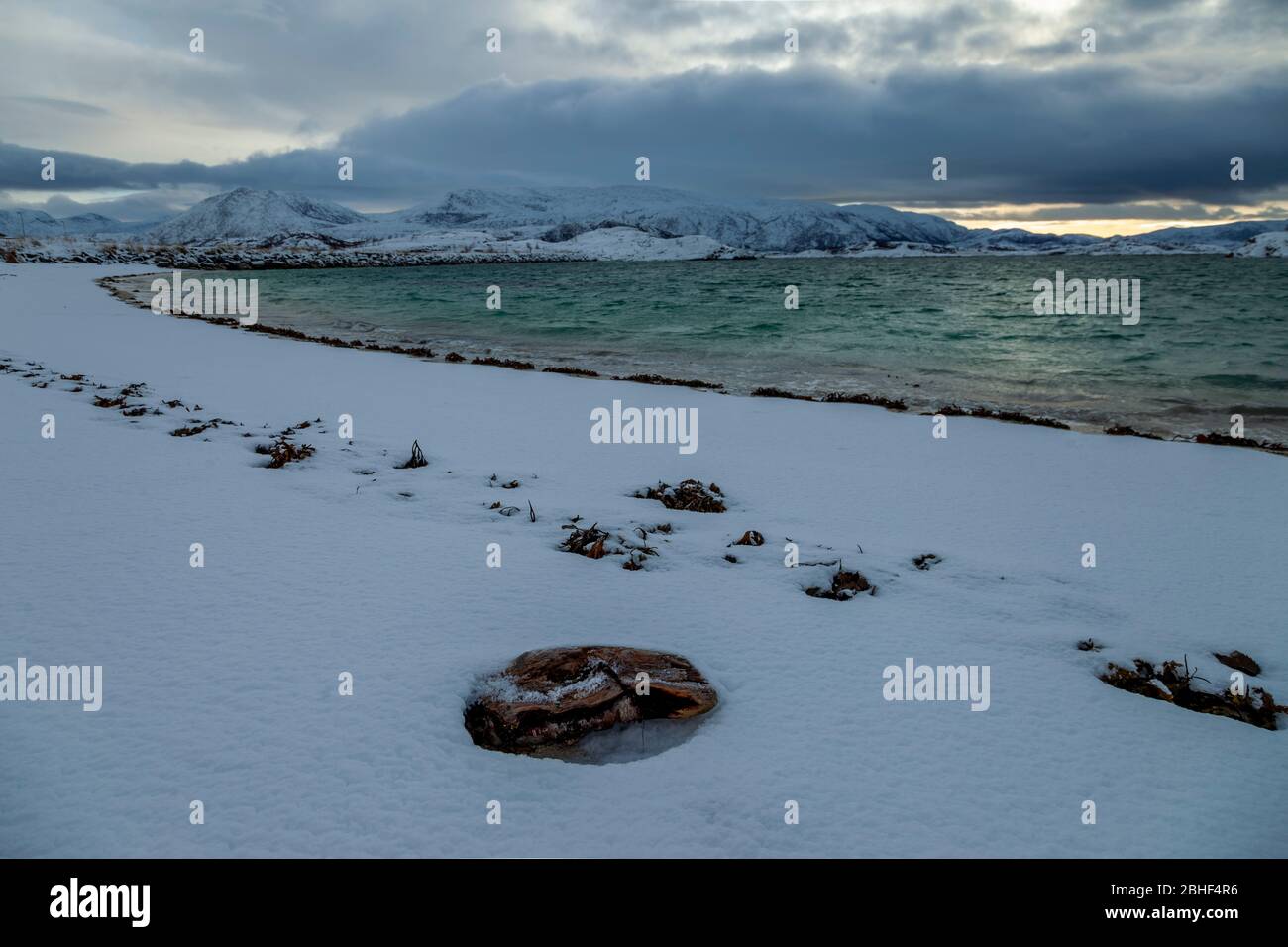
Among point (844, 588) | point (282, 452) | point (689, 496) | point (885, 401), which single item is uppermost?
point (885, 401)

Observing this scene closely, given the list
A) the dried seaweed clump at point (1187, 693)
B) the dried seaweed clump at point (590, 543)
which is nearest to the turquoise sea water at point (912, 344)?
Answer: the dried seaweed clump at point (590, 543)

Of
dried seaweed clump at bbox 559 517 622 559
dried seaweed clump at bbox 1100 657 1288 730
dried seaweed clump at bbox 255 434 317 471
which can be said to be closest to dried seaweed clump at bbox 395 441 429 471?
dried seaweed clump at bbox 255 434 317 471

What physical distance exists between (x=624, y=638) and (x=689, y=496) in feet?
9.80

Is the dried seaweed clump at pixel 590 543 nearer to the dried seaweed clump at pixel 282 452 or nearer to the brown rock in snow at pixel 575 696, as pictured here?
the brown rock in snow at pixel 575 696

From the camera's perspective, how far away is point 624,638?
4438 mm

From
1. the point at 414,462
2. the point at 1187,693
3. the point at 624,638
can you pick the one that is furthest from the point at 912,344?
the point at 624,638

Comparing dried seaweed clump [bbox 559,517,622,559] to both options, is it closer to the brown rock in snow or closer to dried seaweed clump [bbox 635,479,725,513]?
dried seaweed clump [bbox 635,479,725,513]

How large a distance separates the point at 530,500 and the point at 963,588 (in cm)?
412

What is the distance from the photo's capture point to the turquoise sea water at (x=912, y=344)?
1557 centimetres

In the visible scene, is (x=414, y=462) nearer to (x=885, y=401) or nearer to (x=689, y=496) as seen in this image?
(x=689, y=496)

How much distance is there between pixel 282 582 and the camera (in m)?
4.97

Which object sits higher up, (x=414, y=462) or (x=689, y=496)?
(x=414, y=462)
